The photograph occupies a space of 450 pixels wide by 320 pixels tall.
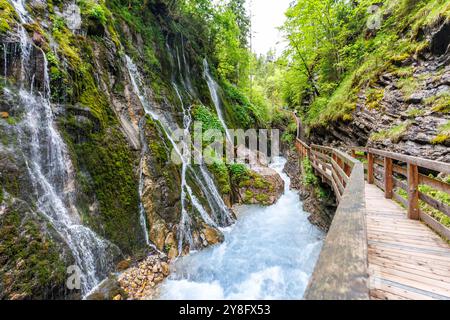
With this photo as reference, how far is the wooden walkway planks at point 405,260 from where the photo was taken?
6.05ft

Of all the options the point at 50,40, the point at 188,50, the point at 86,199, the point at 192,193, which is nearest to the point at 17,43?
the point at 50,40

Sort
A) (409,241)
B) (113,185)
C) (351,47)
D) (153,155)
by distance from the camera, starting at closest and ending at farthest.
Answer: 1. (409,241)
2. (113,185)
3. (153,155)
4. (351,47)

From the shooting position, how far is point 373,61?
9312mm

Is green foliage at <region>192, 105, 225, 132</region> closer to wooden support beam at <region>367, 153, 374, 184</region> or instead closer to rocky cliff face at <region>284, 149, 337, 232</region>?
rocky cliff face at <region>284, 149, 337, 232</region>

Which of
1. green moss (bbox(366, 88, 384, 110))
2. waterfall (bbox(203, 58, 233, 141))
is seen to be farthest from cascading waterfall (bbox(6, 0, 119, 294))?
green moss (bbox(366, 88, 384, 110))

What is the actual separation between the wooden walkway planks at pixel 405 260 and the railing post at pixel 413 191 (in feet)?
0.46

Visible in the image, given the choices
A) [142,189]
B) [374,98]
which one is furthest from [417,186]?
[142,189]

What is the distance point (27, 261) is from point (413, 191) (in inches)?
256

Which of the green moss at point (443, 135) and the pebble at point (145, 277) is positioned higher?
the green moss at point (443, 135)

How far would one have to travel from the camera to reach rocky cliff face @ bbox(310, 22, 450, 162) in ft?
18.2

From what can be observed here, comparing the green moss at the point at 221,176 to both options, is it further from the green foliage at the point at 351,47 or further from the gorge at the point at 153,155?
the green foliage at the point at 351,47

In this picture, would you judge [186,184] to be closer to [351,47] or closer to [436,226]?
[436,226]

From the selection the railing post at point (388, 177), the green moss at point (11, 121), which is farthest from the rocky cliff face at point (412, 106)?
the green moss at point (11, 121)

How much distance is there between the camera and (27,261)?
363cm
